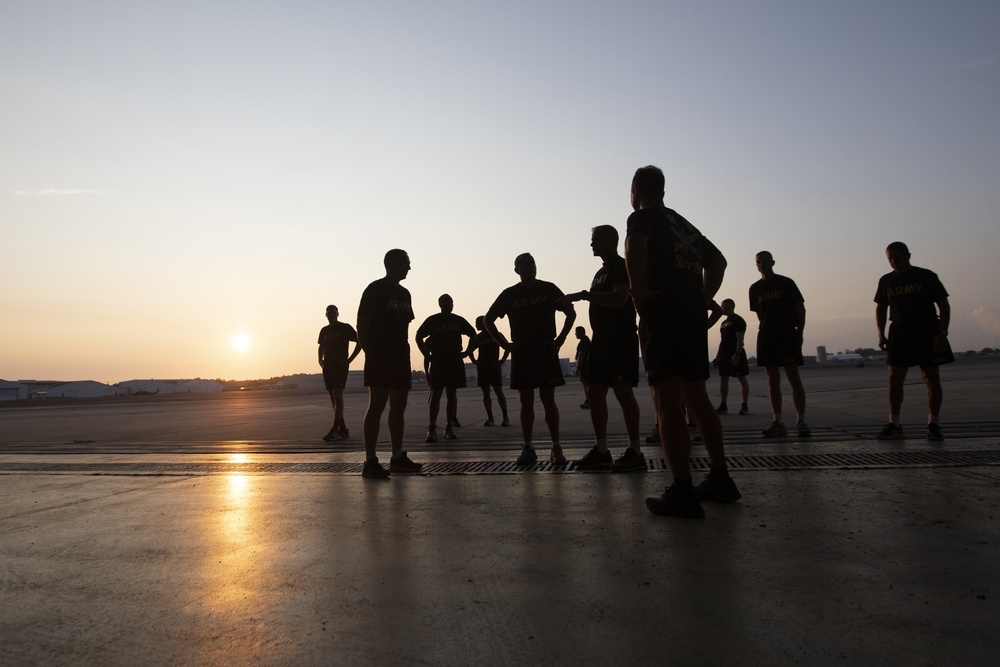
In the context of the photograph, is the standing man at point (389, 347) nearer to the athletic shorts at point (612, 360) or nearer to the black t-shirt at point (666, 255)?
the athletic shorts at point (612, 360)

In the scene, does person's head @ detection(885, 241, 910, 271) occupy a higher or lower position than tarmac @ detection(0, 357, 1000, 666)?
higher

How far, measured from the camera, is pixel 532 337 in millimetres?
4977

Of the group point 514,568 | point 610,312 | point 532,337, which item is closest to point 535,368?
point 532,337

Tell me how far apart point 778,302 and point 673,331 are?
351cm

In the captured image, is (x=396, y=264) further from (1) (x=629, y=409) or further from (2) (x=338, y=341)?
(2) (x=338, y=341)

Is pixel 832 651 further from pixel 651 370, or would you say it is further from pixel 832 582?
pixel 651 370

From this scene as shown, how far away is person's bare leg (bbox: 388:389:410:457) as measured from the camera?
4668 millimetres

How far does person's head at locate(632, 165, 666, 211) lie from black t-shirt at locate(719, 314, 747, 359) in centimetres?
643

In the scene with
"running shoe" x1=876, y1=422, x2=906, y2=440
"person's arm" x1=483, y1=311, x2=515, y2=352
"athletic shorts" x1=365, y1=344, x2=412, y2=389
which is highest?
"person's arm" x1=483, y1=311, x2=515, y2=352

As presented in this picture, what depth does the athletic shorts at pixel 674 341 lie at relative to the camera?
3.07 metres

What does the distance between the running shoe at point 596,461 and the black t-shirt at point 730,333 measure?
220 inches

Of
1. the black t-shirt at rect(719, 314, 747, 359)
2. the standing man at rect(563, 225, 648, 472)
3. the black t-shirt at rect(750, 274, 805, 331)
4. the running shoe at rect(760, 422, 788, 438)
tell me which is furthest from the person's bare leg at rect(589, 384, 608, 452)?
Answer: the black t-shirt at rect(719, 314, 747, 359)

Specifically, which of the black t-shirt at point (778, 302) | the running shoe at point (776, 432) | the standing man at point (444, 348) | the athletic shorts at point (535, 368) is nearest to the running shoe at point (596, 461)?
the athletic shorts at point (535, 368)

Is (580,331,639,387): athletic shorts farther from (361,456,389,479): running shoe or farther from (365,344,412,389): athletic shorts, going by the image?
(361,456,389,479): running shoe
